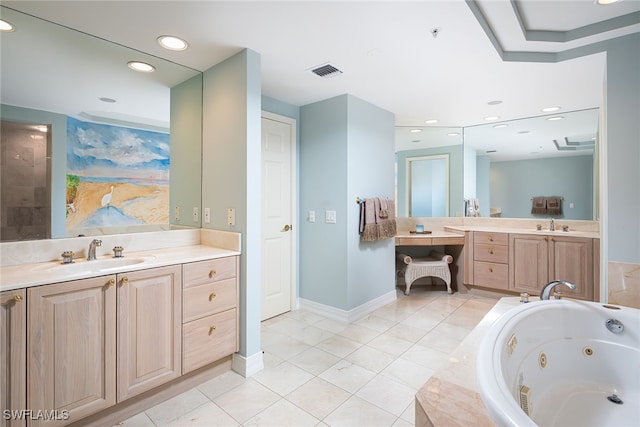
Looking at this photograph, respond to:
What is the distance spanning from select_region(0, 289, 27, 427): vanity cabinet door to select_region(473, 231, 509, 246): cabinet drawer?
420 centimetres

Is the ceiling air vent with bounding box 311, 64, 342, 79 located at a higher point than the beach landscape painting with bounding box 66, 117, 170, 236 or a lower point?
higher

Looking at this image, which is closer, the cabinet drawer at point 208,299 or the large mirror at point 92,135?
the large mirror at point 92,135

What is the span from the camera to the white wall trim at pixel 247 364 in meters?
2.17

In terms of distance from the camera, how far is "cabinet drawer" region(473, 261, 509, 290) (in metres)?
3.75

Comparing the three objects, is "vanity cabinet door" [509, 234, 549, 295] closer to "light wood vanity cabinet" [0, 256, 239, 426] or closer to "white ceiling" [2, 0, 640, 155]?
"white ceiling" [2, 0, 640, 155]

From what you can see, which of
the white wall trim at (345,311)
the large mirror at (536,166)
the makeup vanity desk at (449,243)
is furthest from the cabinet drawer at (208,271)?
the large mirror at (536,166)

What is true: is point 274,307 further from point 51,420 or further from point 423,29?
point 423,29

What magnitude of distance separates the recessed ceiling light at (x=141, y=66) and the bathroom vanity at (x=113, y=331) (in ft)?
4.48

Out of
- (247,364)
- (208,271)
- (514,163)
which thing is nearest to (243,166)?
(208,271)

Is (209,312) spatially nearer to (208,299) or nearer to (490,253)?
(208,299)

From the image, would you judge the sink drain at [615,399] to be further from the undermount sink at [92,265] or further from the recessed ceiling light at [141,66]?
the recessed ceiling light at [141,66]

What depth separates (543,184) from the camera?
392cm

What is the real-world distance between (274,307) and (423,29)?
2.77 metres

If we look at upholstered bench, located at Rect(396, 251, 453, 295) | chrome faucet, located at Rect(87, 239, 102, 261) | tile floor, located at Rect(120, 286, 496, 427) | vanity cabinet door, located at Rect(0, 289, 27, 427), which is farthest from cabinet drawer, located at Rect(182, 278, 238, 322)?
upholstered bench, located at Rect(396, 251, 453, 295)
